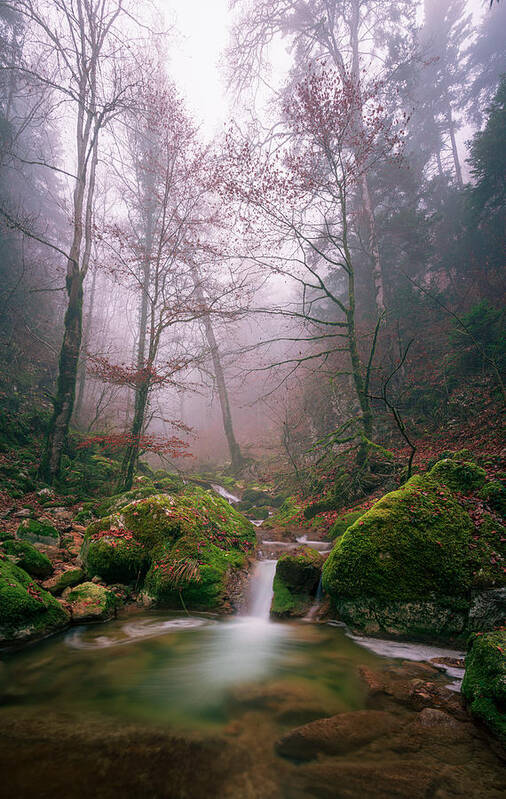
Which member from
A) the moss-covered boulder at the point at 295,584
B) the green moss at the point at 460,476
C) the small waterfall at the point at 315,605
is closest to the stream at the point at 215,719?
the small waterfall at the point at 315,605

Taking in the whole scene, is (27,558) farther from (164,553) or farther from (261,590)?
(261,590)

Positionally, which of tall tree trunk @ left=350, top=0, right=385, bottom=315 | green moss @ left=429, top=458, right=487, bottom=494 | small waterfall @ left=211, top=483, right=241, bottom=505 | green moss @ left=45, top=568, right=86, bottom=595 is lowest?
green moss @ left=45, top=568, right=86, bottom=595

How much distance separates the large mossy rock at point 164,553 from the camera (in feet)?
15.2

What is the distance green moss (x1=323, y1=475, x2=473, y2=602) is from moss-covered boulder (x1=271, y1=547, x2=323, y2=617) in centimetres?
61

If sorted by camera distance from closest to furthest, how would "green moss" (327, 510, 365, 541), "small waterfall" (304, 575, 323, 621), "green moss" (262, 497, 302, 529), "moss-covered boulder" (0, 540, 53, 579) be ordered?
"moss-covered boulder" (0, 540, 53, 579) < "small waterfall" (304, 575, 323, 621) < "green moss" (327, 510, 365, 541) < "green moss" (262, 497, 302, 529)

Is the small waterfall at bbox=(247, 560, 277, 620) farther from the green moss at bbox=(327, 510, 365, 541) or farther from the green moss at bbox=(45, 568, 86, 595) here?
the green moss at bbox=(45, 568, 86, 595)

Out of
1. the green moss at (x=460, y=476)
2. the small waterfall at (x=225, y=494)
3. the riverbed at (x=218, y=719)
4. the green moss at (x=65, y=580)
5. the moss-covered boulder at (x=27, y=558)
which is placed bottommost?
the riverbed at (x=218, y=719)

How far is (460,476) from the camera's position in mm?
4371

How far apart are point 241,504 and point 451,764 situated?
956cm

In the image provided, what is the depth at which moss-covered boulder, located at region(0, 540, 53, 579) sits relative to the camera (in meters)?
4.16

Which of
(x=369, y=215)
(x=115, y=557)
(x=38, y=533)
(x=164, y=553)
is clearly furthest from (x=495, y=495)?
(x=369, y=215)

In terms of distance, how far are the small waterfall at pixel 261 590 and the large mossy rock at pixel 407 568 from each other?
1.13m

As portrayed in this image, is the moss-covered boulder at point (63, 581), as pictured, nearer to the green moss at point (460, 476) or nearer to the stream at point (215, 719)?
the stream at point (215, 719)

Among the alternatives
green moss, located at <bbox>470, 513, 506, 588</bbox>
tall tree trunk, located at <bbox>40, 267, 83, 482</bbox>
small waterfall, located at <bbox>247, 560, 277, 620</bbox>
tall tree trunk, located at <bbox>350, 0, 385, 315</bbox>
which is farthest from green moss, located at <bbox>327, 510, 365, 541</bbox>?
tall tree trunk, located at <bbox>350, 0, 385, 315</bbox>
